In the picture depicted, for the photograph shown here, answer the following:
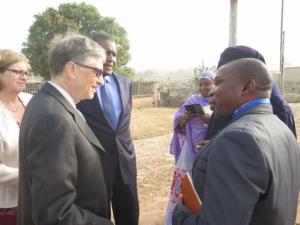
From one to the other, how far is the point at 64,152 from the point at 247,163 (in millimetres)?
800

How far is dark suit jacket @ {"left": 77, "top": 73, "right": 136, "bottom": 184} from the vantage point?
2967 millimetres

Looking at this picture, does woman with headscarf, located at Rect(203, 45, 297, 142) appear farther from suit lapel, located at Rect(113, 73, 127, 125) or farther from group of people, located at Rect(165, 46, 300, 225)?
suit lapel, located at Rect(113, 73, 127, 125)

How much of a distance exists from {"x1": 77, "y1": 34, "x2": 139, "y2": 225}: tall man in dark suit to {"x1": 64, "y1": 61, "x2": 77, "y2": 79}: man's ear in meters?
1.05

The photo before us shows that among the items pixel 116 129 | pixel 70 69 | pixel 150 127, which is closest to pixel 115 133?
pixel 116 129

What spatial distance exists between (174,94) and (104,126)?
68.8ft

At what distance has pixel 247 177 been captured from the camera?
1346 mm

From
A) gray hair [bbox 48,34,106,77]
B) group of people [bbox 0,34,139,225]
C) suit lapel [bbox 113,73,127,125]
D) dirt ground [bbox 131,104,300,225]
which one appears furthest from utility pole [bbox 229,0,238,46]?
gray hair [bbox 48,34,106,77]

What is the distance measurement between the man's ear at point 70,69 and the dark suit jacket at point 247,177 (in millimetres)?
822

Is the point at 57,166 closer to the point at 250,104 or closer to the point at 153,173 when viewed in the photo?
the point at 250,104

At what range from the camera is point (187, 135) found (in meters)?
3.79

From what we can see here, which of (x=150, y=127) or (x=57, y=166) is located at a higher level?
(x=57, y=166)

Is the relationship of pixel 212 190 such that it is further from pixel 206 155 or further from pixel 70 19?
pixel 70 19

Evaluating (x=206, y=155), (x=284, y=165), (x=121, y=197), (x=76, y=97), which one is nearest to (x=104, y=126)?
(x=121, y=197)

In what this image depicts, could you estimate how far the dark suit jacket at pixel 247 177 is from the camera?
1.35 m
